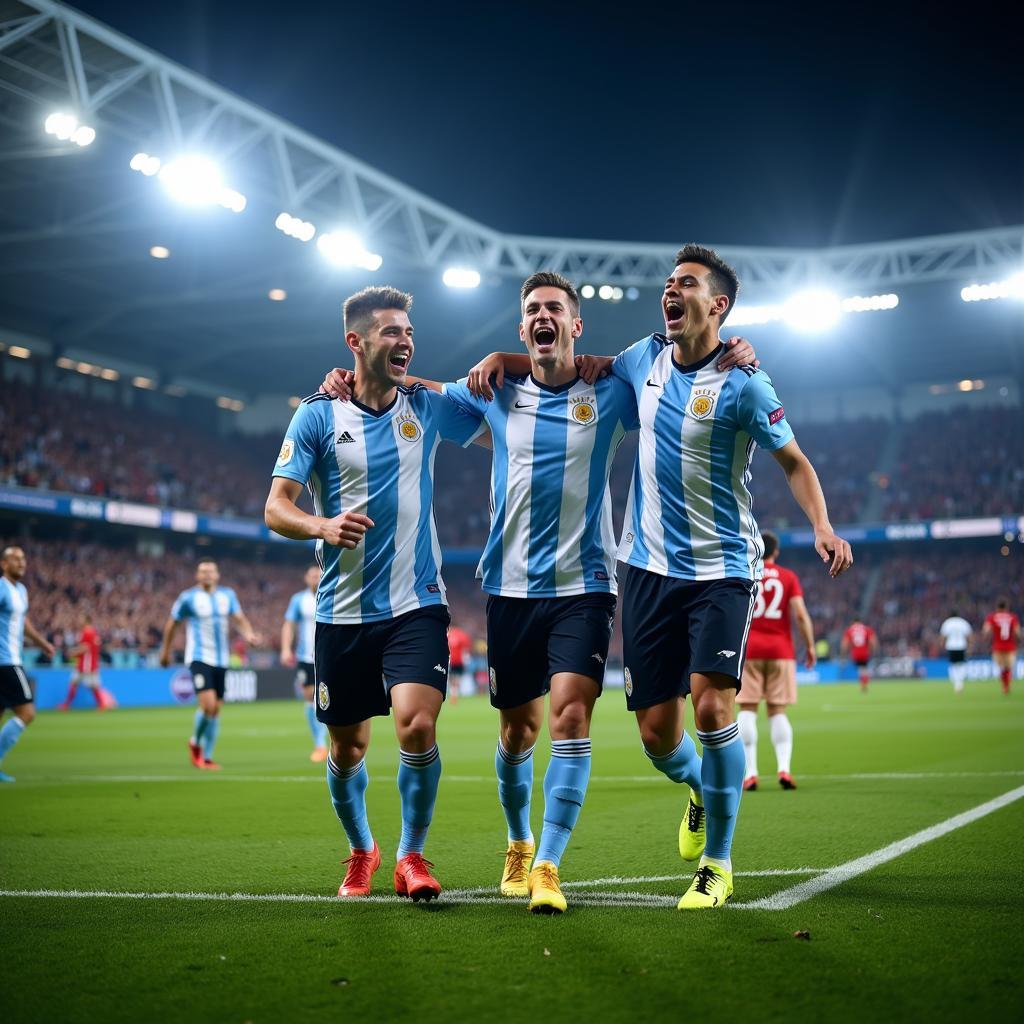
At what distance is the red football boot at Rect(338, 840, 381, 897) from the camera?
5.08 m

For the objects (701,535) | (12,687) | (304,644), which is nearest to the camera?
(701,535)

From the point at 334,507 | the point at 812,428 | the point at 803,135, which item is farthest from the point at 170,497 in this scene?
the point at 334,507

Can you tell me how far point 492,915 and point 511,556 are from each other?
4.84ft

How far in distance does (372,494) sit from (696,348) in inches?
60.9

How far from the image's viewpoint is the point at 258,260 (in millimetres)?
32969

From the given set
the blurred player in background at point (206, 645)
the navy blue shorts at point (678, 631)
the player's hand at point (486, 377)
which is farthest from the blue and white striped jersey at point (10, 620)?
the navy blue shorts at point (678, 631)

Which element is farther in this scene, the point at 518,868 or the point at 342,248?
the point at 342,248

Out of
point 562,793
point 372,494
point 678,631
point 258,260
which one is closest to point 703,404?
point 678,631

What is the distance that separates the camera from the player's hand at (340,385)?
5.32m

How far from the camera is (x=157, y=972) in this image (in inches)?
146

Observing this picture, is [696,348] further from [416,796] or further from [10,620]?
[10,620]

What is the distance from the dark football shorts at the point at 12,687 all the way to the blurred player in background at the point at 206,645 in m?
1.73

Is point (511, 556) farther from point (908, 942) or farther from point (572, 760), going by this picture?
point (908, 942)

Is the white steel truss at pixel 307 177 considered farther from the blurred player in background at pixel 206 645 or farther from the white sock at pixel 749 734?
the white sock at pixel 749 734
